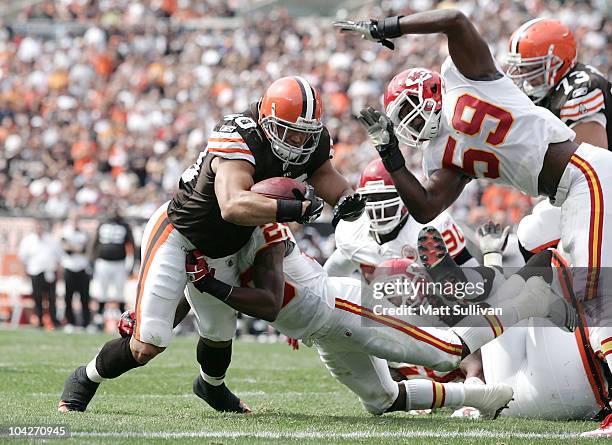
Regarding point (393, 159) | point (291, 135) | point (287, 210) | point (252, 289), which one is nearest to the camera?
point (287, 210)

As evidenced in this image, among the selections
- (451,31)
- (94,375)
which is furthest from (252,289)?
(451,31)

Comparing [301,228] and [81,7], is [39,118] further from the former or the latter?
[301,228]

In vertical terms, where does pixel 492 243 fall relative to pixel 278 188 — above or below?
below

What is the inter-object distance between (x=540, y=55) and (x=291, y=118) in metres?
1.85

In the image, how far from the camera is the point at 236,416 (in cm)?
566

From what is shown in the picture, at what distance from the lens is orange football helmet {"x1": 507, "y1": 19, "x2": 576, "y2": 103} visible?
6.29 m

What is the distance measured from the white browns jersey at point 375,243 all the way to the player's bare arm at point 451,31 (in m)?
1.66

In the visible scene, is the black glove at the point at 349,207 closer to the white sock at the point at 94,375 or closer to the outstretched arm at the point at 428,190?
the outstretched arm at the point at 428,190

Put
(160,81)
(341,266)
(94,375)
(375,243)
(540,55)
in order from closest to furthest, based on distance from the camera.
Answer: (94,375) → (540,55) → (375,243) → (341,266) → (160,81)

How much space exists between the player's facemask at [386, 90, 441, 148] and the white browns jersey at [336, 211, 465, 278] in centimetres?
140

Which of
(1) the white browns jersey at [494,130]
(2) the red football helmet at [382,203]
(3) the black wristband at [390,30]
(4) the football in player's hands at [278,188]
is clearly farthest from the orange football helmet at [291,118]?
(2) the red football helmet at [382,203]

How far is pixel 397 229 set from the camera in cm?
692

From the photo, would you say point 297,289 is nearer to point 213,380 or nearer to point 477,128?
point 213,380

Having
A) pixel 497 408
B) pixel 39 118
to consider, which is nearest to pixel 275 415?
pixel 497 408
